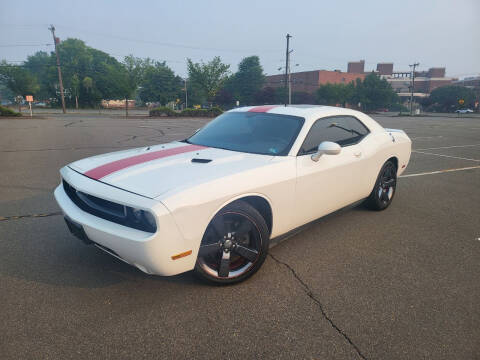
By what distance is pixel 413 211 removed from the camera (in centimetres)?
452

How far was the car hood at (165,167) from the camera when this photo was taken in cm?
227

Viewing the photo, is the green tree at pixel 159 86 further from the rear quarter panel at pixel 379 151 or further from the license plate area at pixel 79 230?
the license plate area at pixel 79 230

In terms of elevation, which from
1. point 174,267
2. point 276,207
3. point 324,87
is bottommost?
point 174,267

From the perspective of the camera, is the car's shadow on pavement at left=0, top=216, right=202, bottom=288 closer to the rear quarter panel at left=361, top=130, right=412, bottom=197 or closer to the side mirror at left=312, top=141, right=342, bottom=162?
the side mirror at left=312, top=141, right=342, bottom=162

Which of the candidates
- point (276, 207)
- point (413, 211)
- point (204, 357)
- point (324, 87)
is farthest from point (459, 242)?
point (324, 87)

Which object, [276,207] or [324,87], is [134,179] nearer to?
[276,207]

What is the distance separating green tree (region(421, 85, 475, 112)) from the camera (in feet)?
229

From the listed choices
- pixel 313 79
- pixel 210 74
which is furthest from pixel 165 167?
pixel 313 79

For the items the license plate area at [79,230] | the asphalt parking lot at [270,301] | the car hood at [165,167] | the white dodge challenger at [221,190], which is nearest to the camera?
the asphalt parking lot at [270,301]

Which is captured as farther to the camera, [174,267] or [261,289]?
[261,289]

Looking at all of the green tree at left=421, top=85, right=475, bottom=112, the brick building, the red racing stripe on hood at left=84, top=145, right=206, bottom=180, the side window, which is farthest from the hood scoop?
the green tree at left=421, top=85, right=475, bottom=112

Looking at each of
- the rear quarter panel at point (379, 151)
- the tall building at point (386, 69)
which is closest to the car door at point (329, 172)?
the rear quarter panel at point (379, 151)

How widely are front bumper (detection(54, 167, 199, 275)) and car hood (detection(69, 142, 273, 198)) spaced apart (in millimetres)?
88

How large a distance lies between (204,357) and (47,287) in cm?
148
